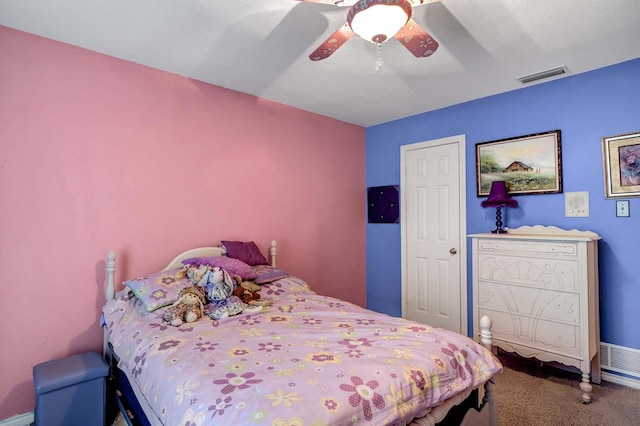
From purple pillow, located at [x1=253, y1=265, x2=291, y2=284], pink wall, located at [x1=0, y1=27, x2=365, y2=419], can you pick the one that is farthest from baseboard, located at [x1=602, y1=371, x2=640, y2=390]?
pink wall, located at [x1=0, y1=27, x2=365, y2=419]

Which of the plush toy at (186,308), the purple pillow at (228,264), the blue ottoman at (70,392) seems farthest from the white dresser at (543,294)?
the blue ottoman at (70,392)

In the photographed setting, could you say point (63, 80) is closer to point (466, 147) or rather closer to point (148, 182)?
point (148, 182)

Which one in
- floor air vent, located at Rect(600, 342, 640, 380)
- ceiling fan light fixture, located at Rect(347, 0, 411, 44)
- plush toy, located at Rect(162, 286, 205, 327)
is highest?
ceiling fan light fixture, located at Rect(347, 0, 411, 44)

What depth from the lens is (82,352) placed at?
241 centimetres

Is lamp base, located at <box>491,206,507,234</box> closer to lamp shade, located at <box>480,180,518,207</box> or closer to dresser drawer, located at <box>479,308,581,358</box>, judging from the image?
lamp shade, located at <box>480,180,518,207</box>

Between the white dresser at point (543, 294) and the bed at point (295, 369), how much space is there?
43.6 inches

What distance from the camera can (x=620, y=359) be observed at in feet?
8.73

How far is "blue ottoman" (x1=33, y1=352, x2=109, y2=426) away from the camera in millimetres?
1894

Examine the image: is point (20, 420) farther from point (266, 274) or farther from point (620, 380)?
point (620, 380)

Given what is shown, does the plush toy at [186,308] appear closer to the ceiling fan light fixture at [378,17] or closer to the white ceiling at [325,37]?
the white ceiling at [325,37]

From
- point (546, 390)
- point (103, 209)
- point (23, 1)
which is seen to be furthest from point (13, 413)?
point (546, 390)

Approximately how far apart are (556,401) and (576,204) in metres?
1.53

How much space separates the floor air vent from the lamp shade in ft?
4.26

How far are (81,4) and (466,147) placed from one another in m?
3.32
